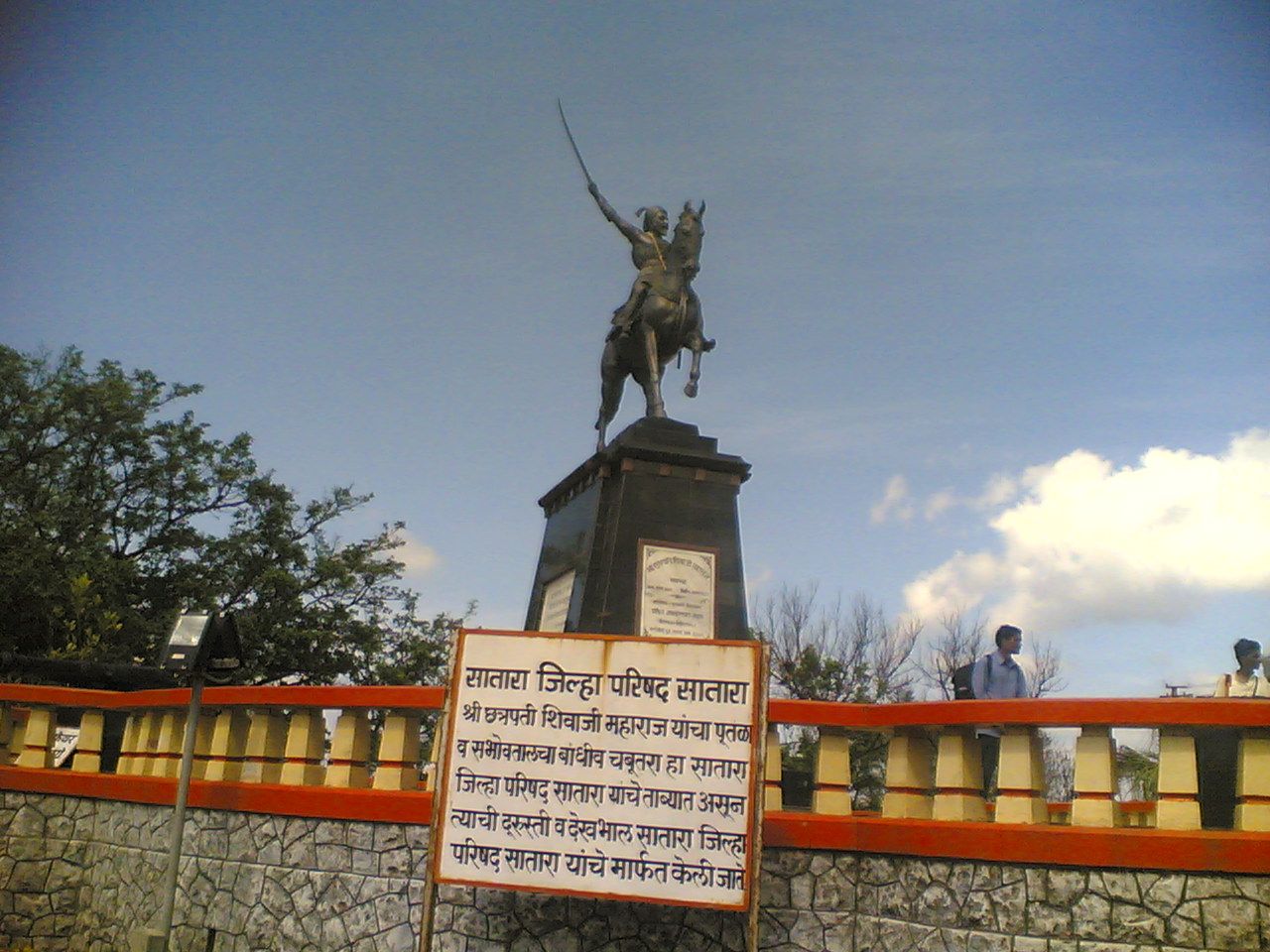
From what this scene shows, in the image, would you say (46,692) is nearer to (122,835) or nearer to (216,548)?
(122,835)

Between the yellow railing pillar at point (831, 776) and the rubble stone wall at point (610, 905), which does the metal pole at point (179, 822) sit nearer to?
the rubble stone wall at point (610, 905)

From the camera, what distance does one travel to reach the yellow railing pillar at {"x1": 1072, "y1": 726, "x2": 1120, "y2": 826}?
578 cm

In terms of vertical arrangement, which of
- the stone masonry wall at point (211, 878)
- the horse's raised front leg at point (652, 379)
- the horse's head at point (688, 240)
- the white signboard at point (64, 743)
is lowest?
the stone masonry wall at point (211, 878)

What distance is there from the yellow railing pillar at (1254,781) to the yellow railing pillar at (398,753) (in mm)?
4591

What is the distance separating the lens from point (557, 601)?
10727mm

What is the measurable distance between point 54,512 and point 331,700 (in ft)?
62.6

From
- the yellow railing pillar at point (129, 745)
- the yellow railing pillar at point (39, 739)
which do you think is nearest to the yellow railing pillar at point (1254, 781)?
the yellow railing pillar at point (129, 745)

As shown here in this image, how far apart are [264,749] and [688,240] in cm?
641

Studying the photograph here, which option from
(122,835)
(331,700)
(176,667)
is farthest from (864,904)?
(122,835)

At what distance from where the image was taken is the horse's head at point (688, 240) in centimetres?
1157

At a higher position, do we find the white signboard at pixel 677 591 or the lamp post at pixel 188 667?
the white signboard at pixel 677 591

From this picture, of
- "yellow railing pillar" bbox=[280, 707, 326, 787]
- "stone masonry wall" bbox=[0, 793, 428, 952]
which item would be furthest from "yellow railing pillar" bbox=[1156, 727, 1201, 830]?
"yellow railing pillar" bbox=[280, 707, 326, 787]

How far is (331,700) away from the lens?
24.1 feet

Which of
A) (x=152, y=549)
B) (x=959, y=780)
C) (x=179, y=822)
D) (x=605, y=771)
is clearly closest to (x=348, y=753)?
(x=179, y=822)
